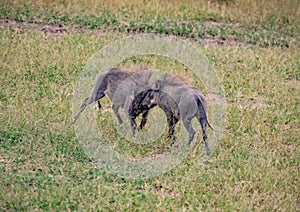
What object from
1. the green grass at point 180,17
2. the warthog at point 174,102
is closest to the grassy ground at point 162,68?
the green grass at point 180,17

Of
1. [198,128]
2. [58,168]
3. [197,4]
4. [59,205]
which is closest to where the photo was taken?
[59,205]

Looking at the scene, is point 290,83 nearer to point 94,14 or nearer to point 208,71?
point 208,71

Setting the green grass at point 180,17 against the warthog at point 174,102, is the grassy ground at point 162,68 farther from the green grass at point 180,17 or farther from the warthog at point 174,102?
the warthog at point 174,102

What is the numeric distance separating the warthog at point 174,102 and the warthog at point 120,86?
0.08m

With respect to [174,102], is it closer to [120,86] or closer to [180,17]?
[120,86]

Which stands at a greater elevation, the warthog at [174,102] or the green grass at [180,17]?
the green grass at [180,17]

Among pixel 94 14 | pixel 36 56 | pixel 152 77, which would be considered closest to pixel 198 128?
pixel 152 77

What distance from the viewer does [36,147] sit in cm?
583

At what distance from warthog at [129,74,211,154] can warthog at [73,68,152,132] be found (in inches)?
3.3

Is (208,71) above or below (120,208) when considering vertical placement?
above

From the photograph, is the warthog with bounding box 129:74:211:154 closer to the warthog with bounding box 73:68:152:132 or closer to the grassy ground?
the warthog with bounding box 73:68:152:132

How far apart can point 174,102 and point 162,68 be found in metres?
2.43

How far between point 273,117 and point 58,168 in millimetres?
2804

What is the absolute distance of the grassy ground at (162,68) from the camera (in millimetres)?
5062
